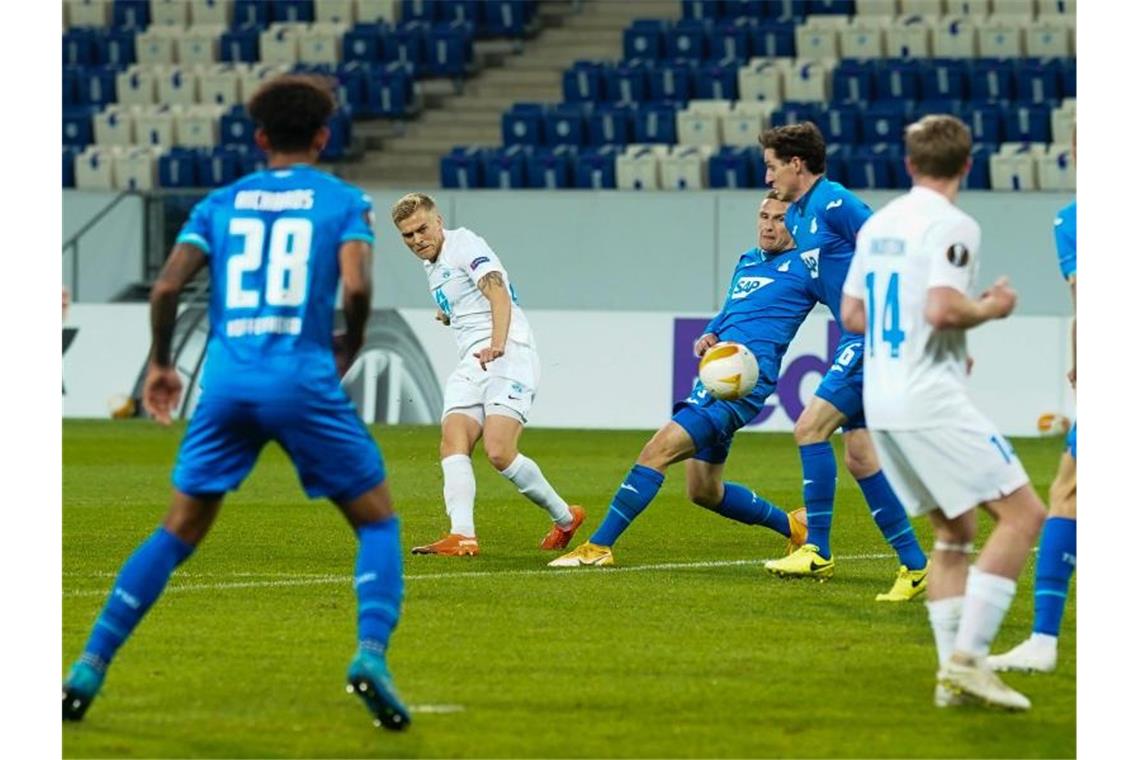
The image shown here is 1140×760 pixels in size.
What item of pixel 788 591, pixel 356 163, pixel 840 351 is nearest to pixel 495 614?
pixel 788 591

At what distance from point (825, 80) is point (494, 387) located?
1484 centimetres

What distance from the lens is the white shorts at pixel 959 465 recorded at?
6211mm

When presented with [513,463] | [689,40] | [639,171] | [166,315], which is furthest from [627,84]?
[166,315]

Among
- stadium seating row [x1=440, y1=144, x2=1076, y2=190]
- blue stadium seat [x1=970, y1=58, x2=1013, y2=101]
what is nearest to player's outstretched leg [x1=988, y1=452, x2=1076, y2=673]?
stadium seating row [x1=440, y1=144, x2=1076, y2=190]

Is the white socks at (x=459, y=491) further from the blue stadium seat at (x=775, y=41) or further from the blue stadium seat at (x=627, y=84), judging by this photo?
the blue stadium seat at (x=775, y=41)

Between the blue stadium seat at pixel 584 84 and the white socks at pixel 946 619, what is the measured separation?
64.8 ft

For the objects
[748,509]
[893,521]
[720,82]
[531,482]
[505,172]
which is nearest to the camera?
[893,521]

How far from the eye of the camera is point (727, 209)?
22016mm

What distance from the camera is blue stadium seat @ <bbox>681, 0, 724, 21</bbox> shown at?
26969mm

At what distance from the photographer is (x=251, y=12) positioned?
28984mm

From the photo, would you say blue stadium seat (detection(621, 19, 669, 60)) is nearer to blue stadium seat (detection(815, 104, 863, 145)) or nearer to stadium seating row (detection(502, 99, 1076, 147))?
stadium seating row (detection(502, 99, 1076, 147))

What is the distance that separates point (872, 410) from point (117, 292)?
58.8 ft

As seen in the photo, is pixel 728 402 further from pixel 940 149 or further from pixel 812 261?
pixel 940 149
